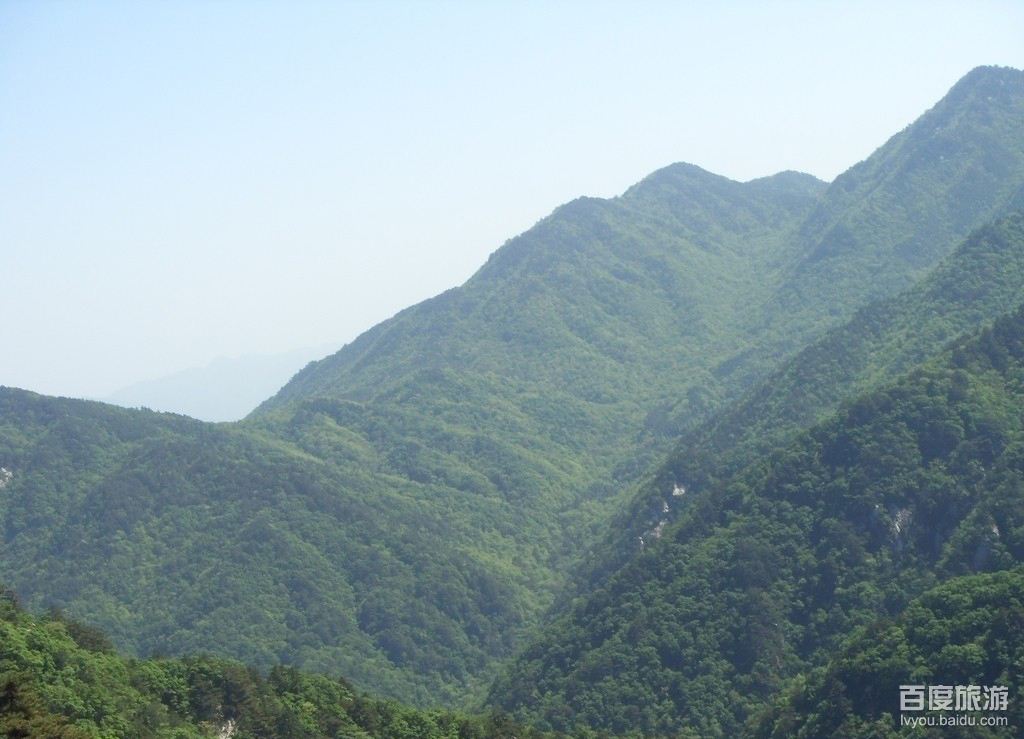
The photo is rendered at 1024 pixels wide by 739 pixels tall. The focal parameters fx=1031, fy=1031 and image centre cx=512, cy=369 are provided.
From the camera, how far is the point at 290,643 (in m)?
142

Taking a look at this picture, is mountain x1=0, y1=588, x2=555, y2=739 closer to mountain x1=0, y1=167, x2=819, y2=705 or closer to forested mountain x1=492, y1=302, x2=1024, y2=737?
forested mountain x1=492, y1=302, x2=1024, y2=737

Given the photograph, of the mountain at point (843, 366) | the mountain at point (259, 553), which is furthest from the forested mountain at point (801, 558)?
the mountain at point (259, 553)

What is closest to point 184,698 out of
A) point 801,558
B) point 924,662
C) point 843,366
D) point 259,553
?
point 924,662

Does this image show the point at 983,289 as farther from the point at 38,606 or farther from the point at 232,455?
the point at 38,606

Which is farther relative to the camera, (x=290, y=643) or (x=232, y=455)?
(x=232, y=455)

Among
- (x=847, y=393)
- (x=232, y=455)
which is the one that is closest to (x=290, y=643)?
(x=232, y=455)

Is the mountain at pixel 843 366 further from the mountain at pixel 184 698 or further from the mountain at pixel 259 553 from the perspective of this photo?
the mountain at pixel 184 698

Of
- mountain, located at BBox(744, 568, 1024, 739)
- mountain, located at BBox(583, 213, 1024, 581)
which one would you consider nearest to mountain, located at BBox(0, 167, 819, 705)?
A: mountain, located at BBox(583, 213, 1024, 581)

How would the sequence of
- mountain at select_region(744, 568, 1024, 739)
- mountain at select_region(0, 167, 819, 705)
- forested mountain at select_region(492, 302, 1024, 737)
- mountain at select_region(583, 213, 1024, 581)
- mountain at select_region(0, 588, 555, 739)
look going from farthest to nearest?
mountain at select_region(583, 213, 1024, 581), mountain at select_region(0, 167, 819, 705), forested mountain at select_region(492, 302, 1024, 737), mountain at select_region(744, 568, 1024, 739), mountain at select_region(0, 588, 555, 739)

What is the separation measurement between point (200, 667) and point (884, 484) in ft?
245

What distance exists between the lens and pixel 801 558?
10938 centimetres

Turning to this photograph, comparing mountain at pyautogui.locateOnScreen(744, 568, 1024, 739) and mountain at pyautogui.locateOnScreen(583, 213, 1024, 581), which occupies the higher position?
mountain at pyautogui.locateOnScreen(583, 213, 1024, 581)

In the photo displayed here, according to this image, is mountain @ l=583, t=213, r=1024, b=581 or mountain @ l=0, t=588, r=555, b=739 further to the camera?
mountain @ l=583, t=213, r=1024, b=581

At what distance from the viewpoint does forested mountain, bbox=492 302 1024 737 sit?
100 m
